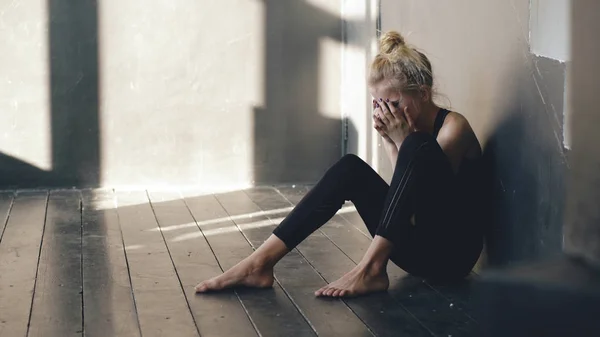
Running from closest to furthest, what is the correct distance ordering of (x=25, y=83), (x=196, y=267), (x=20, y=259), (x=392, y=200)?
(x=392, y=200) → (x=196, y=267) → (x=20, y=259) → (x=25, y=83)

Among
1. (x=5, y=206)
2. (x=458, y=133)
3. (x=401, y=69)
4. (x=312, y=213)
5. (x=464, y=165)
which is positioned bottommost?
(x=5, y=206)

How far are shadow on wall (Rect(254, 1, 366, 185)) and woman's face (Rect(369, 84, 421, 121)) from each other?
2287 millimetres

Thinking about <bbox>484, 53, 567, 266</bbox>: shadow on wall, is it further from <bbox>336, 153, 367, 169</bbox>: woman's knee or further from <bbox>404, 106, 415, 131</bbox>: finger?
<bbox>336, 153, 367, 169</bbox>: woman's knee

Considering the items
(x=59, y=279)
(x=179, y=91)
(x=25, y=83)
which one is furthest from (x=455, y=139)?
(x=25, y=83)

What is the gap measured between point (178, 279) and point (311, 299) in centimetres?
51

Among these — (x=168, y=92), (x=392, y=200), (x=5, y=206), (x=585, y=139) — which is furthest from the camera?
(x=168, y=92)

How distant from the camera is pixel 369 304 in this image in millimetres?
2713

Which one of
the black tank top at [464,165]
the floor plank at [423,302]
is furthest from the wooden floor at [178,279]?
the black tank top at [464,165]

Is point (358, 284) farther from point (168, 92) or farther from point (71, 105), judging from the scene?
point (71, 105)

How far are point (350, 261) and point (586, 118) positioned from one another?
4.26 ft

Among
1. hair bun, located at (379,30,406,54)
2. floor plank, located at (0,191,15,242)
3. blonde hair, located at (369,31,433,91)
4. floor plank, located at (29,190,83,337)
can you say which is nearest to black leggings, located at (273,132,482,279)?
blonde hair, located at (369,31,433,91)

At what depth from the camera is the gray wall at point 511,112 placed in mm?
2516

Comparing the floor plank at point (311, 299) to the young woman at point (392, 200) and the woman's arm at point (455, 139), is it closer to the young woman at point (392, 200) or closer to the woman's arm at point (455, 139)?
the young woman at point (392, 200)

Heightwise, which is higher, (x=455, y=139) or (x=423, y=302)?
(x=455, y=139)
